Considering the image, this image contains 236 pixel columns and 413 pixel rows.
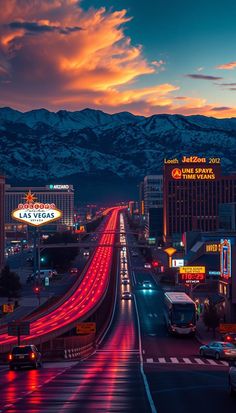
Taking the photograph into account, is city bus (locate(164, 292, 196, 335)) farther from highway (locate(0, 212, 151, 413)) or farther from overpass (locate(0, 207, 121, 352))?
highway (locate(0, 212, 151, 413))

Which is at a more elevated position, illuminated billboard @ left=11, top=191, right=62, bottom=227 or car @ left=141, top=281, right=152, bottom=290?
illuminated billboard @ left=11, top=191, right=62, bottom=227

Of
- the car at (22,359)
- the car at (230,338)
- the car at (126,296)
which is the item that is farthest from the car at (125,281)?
the car at (22,359)

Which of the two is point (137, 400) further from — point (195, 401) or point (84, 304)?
point (84, 304)

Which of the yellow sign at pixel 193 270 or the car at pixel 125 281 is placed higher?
the yellow sign at pixel 193 270

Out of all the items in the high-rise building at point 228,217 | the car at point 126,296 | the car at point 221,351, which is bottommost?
the car at point 126,296

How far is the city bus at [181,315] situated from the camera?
6662 centimetres

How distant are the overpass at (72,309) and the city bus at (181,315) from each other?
9.64 metres

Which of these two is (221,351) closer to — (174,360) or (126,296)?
(174,360)

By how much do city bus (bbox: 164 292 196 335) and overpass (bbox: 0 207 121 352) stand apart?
31.6 feet

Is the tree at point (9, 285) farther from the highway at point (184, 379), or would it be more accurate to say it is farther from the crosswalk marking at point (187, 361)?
the crosswalk marking at point (187, 361)

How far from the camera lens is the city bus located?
219 ft

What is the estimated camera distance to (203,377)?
32.0 metres

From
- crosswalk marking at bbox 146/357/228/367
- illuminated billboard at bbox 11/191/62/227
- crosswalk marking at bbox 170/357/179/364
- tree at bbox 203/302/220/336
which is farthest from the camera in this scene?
illuminated billboard at bbox 11/191/62/227

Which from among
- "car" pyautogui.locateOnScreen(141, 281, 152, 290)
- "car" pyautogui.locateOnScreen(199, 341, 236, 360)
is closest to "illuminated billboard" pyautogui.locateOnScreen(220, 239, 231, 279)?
"car" pyautogui.locateOnScreen(199, 341, 236, 360)
